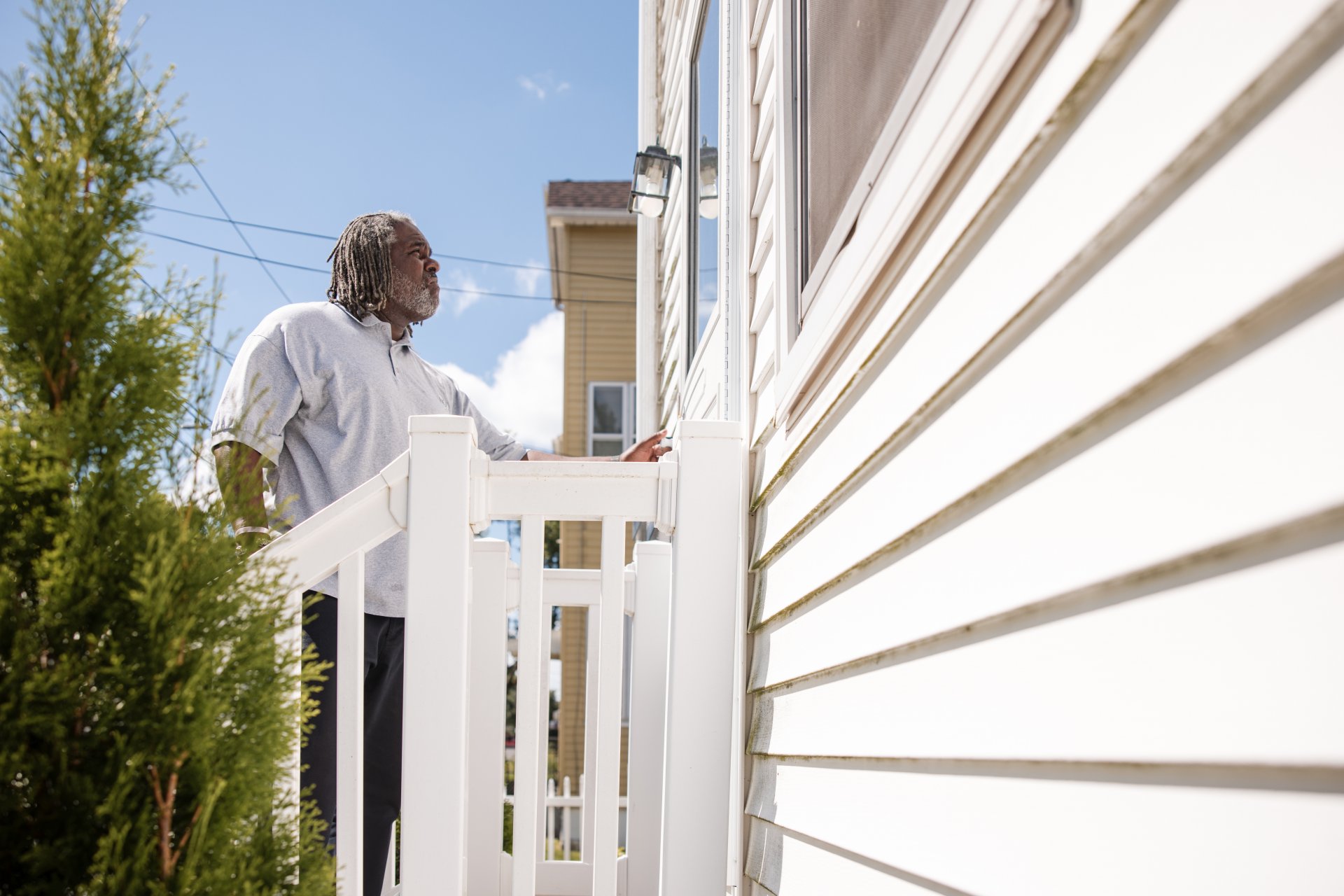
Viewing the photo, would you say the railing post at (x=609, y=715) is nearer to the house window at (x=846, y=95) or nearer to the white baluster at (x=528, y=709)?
the white baluster at (x=528, y=709)

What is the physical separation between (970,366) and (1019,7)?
12.8 inches

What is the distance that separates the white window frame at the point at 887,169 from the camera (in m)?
0.89

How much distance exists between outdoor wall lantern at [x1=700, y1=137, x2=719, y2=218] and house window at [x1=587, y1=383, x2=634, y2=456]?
10.0m

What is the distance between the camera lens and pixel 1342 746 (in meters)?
0.49

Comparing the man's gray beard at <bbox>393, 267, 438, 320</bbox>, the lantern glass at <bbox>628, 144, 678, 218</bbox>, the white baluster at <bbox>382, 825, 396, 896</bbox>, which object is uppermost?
the lantern glass at <bbox>628, 144, 678, 218</bbox>

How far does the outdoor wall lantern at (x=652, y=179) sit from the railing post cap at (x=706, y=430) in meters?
2.98

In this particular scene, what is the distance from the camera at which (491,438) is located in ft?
10.2

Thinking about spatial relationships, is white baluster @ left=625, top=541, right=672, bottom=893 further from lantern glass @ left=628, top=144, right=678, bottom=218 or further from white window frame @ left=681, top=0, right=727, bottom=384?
lantern glass @ left=628, top=144, right=678, bottom=218

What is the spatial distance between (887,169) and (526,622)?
120 cm

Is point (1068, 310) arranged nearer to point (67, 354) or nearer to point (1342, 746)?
point (1342, 746)

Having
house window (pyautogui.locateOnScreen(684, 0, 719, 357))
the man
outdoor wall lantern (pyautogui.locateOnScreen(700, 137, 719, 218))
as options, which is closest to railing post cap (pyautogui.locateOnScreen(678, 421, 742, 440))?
the man

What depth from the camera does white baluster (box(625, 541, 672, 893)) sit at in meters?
2.44

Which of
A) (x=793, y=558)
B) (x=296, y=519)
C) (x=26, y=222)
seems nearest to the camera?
(x=26, y=222)

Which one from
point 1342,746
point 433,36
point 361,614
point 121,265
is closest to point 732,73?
point 361,614
